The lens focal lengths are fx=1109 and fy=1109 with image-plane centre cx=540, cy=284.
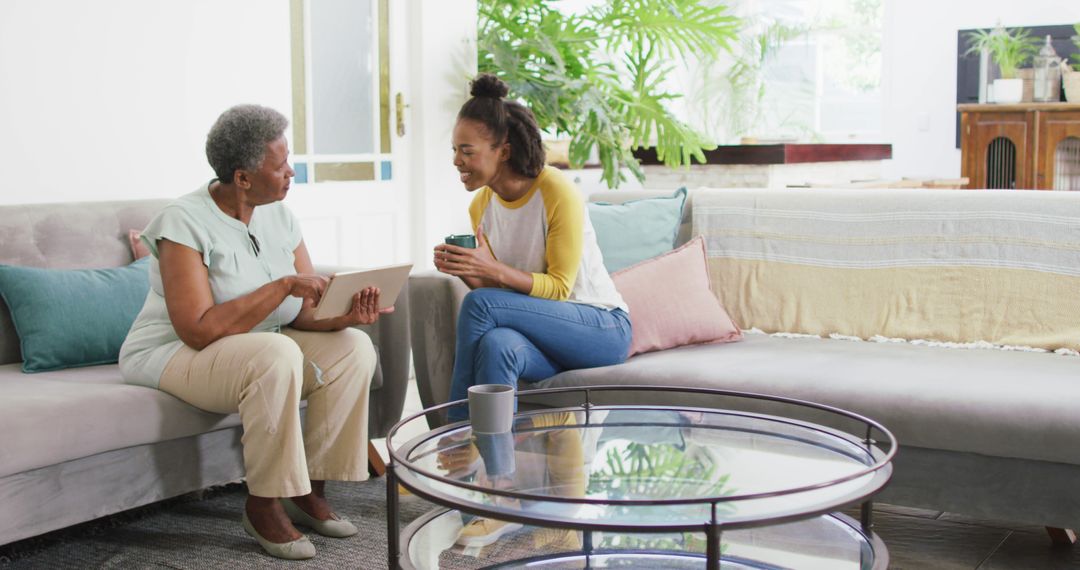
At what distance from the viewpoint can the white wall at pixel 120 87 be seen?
9.99 ft

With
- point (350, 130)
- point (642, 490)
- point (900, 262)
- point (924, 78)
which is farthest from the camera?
point (924, 78)

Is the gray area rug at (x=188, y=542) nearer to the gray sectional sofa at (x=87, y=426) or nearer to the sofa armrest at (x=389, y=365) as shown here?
the gray sectional sofa at (x=87, y=426)

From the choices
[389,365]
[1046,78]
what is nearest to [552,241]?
[389,365]

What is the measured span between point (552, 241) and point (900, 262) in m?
0.93

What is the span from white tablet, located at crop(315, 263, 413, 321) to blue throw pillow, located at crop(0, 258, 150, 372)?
20.8 inches

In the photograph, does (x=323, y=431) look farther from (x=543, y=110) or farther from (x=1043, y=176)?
(x=1043, y=176)

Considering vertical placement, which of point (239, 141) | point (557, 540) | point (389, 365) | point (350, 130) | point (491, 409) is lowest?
point (557, 540)

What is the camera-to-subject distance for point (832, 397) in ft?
7.76

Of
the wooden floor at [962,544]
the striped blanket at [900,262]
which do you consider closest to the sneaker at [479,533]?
the wooden floor at [962,544]

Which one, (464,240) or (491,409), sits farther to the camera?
(464,240)

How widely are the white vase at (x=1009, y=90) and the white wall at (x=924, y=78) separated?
145cm

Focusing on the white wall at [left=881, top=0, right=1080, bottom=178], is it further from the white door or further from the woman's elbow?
the woman's elbow

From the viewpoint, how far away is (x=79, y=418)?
222 centimetres

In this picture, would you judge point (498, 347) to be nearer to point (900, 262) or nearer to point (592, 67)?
point (900, 262)
